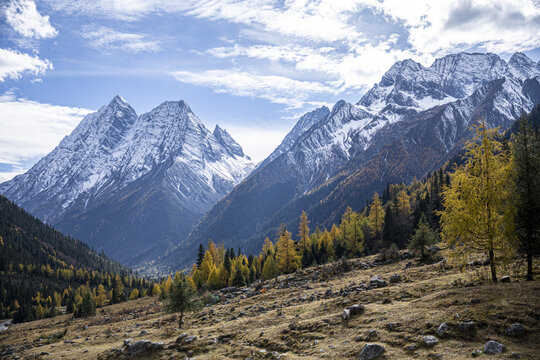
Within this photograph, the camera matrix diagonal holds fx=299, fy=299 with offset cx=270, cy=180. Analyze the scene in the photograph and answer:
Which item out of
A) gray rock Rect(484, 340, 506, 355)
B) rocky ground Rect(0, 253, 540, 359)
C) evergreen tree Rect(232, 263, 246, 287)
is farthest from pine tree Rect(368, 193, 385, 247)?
gray rock Rect(484, 340, 506, 355)

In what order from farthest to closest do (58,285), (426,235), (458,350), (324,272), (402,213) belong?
(58,285)
(402,213)
(324,272)
(426,235)
(458,350)

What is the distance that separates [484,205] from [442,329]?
11.9 metres

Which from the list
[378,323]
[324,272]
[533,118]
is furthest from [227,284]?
[533,118]

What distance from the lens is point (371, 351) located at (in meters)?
15.7

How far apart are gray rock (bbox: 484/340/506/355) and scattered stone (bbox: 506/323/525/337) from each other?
1605 millimetres

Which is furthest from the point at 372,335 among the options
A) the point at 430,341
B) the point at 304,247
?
the point at 304,247

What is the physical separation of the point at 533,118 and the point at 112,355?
817 feet

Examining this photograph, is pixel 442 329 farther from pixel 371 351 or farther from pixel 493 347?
pixel 371 351

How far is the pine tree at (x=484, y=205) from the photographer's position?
22.3m

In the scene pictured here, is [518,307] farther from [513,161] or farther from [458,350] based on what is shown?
[513,161]

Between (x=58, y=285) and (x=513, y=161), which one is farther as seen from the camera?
(x=58, y=285)

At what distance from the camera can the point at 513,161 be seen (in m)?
22.4

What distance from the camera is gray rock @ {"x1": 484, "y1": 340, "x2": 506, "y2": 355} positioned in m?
13.4

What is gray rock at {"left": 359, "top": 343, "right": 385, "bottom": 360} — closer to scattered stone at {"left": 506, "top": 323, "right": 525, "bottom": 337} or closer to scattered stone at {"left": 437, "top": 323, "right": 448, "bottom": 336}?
scattered stone at {"left": 437, "top": 323, "right": 448, "bottom": 336}
